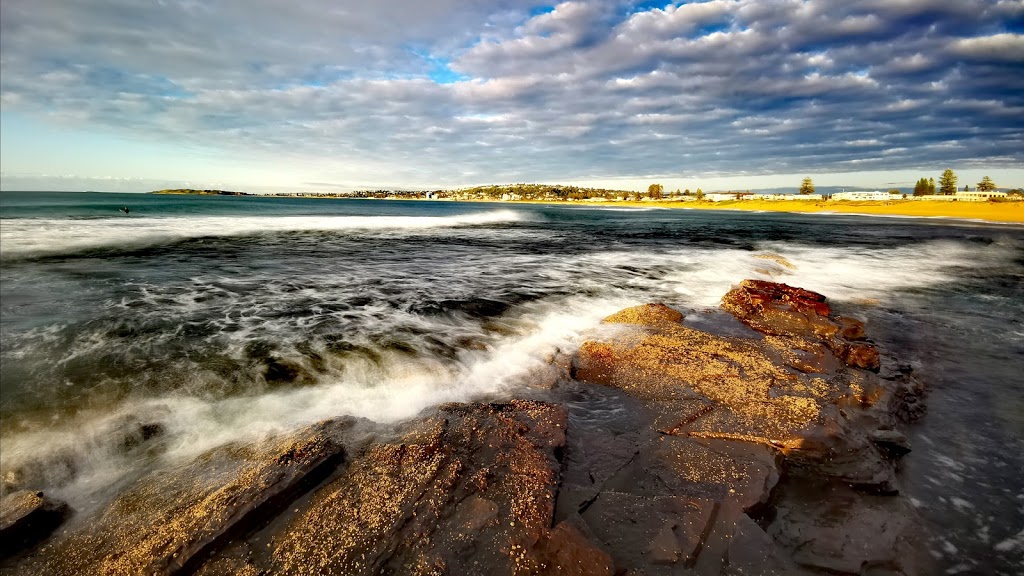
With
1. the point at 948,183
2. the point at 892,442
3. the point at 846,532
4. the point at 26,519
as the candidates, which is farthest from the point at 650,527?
the point at 948,183

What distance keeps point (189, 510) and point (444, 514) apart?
2.00 meters

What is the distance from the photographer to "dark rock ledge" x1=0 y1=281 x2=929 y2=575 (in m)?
2.86

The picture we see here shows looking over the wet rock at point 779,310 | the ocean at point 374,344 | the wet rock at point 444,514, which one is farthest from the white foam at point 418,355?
the wet rock at point 444,514

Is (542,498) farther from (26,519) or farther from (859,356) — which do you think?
(859,356)

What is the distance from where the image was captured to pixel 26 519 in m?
3.21

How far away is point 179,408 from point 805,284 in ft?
55.3

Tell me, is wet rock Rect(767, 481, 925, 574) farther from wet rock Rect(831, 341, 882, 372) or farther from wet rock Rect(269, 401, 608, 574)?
wet rock Rect(831, 341, 882, 372)

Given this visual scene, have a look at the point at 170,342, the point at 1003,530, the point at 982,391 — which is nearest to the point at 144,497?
the point at 170,342

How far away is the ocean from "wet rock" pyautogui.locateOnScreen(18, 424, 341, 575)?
52cm

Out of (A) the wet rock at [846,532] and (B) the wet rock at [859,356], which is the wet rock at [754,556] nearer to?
(A) the wet rock at [846,532]

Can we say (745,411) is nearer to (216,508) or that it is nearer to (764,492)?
(764,492)

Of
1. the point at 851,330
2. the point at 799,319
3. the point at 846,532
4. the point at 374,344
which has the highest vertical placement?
the point at 799,319

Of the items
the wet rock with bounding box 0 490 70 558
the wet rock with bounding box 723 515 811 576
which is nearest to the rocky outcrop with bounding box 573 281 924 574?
the wet rock with bounding box 723 515 811 576

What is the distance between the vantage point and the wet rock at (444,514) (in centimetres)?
277
